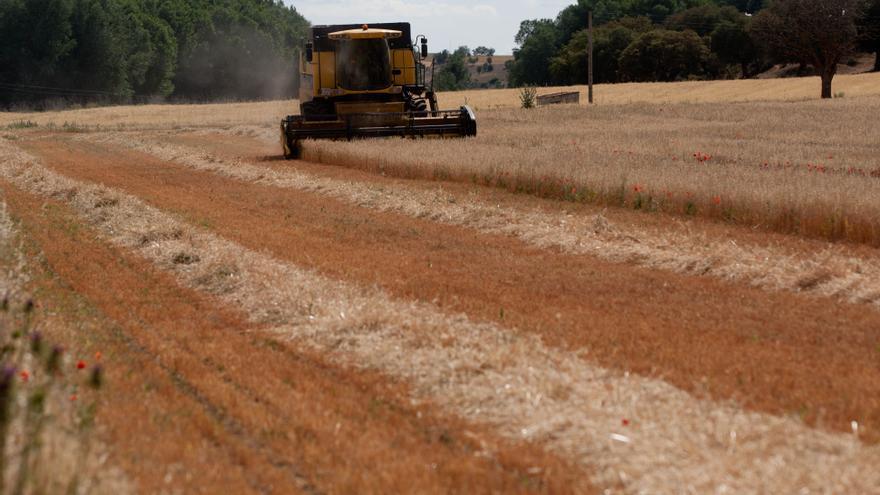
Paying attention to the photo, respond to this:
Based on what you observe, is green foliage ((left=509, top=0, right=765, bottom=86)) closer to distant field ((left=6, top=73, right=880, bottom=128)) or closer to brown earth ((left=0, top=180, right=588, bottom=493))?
distant field ((left=6, top=73, right=880, bottom=128))

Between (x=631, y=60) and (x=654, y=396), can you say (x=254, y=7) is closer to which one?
(x=631, y=60)

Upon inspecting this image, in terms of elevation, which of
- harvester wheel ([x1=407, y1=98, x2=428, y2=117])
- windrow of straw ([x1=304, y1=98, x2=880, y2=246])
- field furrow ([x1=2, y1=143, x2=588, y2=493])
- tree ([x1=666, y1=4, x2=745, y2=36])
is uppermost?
tree ([x1=666, y1=4, x2=745, y2=36])

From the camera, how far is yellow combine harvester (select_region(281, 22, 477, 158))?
1026 inches

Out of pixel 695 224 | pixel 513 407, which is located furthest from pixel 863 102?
pixel 513 407

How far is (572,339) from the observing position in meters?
7.69

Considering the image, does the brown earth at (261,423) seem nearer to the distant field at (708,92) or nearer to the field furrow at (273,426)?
the field furrow at (273,426)

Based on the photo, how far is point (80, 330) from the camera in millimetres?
7891

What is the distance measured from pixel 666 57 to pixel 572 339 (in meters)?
78.6

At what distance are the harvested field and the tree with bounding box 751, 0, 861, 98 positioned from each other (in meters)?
39.5

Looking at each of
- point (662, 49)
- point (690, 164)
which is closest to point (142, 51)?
point (662, 49)

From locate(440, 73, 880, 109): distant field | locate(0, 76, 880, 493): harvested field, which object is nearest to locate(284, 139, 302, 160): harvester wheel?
locate(0, 76, 880, 493): harvested field

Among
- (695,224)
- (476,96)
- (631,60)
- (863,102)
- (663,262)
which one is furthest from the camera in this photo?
(631,60)

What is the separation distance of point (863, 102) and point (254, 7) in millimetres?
88616

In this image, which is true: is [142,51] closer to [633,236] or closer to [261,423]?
[633,236]
